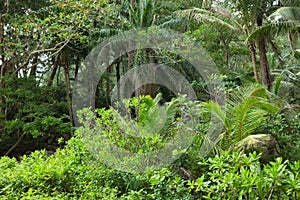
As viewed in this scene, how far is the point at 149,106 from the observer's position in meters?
4.34

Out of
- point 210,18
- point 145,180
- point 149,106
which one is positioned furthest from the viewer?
point 210,18

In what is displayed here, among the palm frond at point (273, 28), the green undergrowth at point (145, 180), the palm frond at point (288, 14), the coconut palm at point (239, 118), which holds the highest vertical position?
the palm frond at point (288, 14)

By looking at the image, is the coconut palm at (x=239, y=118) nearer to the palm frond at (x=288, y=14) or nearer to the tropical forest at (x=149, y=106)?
the tropical forest at (x=149, y=106)

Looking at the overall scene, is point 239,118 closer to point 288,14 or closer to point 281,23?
point 281,23

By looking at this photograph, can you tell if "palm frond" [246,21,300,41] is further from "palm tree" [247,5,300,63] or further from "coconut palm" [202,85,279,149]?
"coconut palm" [202,85,279,149]

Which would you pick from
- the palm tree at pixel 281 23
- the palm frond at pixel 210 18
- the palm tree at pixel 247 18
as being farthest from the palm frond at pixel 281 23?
the palm frond at pixel 210 18

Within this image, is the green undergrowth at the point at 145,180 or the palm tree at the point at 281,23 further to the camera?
the palm tree at the point at 281,23

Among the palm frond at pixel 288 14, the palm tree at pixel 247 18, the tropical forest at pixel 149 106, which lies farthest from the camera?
the palm tree at pixel 247 18

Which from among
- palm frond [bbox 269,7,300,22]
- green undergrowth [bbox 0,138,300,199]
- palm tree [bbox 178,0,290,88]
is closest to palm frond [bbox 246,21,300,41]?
palm frond [bbox 269,7,300,22]

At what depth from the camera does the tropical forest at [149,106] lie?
3.45 meters

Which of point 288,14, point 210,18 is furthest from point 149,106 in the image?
point 288,14

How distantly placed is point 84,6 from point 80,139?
17.7 ft

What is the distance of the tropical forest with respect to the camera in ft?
11.3

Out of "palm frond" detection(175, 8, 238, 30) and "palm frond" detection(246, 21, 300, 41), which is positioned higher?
"palm frond" detection(175, 8, 238, 30)
